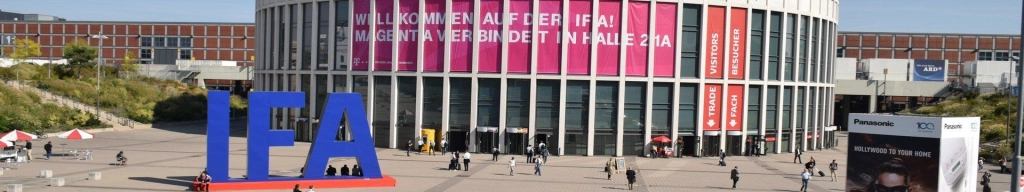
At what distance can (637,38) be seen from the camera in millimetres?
56938

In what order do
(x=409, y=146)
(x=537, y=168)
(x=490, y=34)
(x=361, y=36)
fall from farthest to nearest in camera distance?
(x=361, y=36), (x=490, y=34), (x=409, y=146), (x=537, y=168)

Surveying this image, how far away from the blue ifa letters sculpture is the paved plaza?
5.53 ft

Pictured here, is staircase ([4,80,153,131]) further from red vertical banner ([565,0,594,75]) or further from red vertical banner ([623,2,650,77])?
red vertical banner ([623,2,650,77])

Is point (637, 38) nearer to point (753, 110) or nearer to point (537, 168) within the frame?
point (753, 110)

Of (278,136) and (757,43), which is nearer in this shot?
(278,136)

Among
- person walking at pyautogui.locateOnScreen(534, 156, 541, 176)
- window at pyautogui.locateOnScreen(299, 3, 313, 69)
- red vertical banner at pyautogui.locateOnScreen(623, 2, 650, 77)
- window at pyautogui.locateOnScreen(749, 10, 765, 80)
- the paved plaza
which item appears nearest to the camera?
the paved plaza

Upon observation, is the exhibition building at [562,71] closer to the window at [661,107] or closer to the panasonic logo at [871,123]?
the window at [661,107]

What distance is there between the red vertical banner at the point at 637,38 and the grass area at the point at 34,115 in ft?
121

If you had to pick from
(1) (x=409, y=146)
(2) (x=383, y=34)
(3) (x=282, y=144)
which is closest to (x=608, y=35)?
(1) (x=409, y=146)

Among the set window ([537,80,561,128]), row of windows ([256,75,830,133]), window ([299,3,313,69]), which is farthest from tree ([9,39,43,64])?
window ([537,80,561,128])

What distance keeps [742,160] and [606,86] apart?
8614mm

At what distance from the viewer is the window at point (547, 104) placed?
5703 cm

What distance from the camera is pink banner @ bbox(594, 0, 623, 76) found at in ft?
185

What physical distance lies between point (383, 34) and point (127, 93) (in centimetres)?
3808
